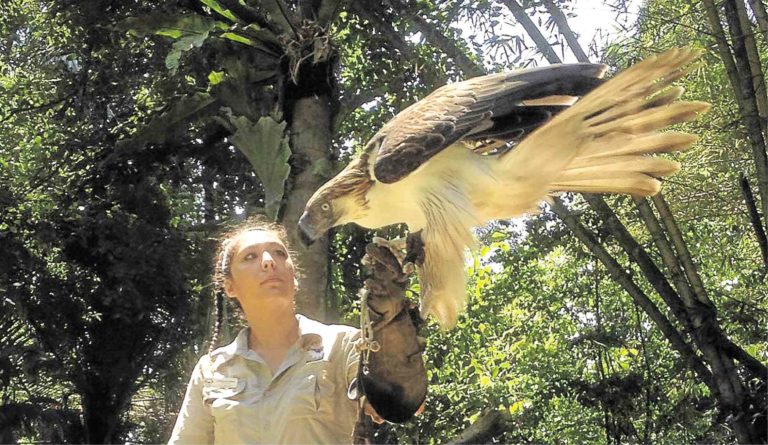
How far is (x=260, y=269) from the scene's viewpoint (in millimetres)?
1934

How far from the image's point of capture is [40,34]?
8070 mm

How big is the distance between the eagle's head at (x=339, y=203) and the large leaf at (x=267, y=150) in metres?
3.16

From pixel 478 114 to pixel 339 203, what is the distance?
0.38 meters

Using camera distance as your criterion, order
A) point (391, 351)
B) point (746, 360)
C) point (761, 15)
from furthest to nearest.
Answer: point (746, 360), point (761, 15), point (391, 351)

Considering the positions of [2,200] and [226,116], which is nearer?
[226,116]

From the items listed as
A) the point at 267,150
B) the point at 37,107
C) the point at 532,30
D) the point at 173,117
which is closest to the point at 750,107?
the point at 532,30

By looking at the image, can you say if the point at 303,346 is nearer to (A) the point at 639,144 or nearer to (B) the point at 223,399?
(B) the point at 223,399

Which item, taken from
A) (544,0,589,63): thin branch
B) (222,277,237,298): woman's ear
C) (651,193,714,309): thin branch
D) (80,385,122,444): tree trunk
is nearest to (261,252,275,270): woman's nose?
(222,277,237,298): woman's ear

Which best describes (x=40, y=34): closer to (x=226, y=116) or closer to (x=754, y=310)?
(x=226, y=116)

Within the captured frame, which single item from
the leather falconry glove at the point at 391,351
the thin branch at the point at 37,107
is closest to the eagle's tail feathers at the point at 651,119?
the leather falconry glove at the point at 391,351

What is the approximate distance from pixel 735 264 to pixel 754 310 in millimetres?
1753

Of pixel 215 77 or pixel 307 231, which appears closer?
pixel 307 231

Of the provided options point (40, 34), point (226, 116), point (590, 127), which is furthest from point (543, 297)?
point (590, 127)

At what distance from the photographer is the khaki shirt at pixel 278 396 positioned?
1833 millimetres
